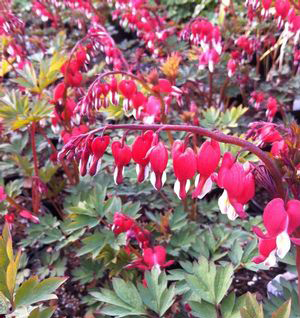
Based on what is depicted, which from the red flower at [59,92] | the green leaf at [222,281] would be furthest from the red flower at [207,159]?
the red flower at [59,92]

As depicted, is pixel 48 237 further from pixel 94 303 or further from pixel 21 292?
pixel 21 292

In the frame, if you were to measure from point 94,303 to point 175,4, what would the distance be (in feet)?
10.6

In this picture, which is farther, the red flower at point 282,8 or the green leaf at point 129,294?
the red flower at point 282,8

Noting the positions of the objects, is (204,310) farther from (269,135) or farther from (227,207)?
(269,135)

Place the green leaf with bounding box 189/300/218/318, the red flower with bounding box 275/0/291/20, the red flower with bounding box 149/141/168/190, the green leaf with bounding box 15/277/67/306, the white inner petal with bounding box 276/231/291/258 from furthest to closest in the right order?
the red flower with bounding box 275/0/291/20, the green leaf with bounding box 189/300/218/318, the green leaf with bounding box 15/277/67/306, the red flower with bounding box 149/141/168/190, the white inner petal with bounding box 276/231/291/258

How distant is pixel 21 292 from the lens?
0.93 m

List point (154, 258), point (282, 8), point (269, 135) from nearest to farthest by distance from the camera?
1. point (269, 135)
2. point (154, 258)
3. point (282, 8)

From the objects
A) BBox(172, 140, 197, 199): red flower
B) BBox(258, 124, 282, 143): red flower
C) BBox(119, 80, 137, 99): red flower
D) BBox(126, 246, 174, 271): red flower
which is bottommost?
BBox(126, 246, 174, 271): red flower

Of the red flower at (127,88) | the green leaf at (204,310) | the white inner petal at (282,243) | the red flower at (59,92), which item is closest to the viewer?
the white inner petal at (282,243)

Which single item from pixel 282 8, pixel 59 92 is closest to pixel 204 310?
pixel 59 92

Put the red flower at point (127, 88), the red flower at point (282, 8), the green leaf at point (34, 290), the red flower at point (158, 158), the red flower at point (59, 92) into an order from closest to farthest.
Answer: the red flower at point (158, 158) < the green leaf at point (34, 290) < the red flower at point (127, 88) < the red flower at point (59, 92) < the red flower at point (282, 8)

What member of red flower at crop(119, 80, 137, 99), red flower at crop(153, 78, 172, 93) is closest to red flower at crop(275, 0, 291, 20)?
red flower at crop(153, 78, 172, 93)

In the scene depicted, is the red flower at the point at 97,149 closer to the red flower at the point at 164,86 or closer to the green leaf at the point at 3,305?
the green leaf at the point at 3,305

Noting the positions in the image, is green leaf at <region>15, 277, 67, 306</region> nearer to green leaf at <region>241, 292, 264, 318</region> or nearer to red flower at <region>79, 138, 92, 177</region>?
red flower at <region>79, 138, 92, 177</region>
